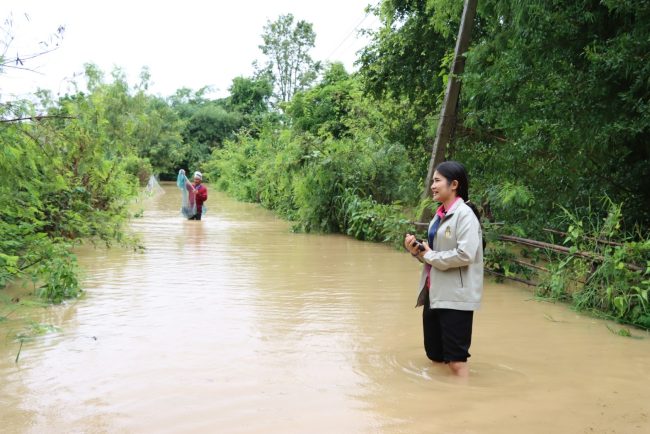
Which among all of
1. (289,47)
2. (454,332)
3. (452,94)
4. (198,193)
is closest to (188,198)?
(198,193)

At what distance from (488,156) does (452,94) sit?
4.62 feet

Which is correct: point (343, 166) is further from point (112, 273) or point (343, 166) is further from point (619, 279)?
point (619, 279)

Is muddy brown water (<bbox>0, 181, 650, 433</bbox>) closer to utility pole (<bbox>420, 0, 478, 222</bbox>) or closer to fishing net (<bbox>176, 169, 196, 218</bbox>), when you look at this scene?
utility pole (<bbox>420, 0, 478, 222</bbox>)

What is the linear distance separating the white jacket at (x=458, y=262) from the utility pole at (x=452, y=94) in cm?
753

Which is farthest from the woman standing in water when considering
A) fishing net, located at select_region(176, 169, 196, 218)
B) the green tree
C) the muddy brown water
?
the green tree

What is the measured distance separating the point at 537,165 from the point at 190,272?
5621 millimetres

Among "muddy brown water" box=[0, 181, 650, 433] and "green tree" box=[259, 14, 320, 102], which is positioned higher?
"green tree" box=[259, 14, 320, 102]

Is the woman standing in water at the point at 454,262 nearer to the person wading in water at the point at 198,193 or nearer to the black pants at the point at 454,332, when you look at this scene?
the black pants at the point at 454,332

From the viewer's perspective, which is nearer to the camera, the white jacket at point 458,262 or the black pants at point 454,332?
the white jacket at point 458,262

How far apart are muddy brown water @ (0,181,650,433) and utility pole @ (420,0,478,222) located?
12.8ft

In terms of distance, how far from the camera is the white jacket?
4.49m

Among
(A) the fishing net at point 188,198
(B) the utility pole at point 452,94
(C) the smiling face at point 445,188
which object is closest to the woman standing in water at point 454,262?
(C) the smiling face at point 445,188

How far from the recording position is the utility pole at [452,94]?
11750mm

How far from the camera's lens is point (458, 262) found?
14.7 ft
